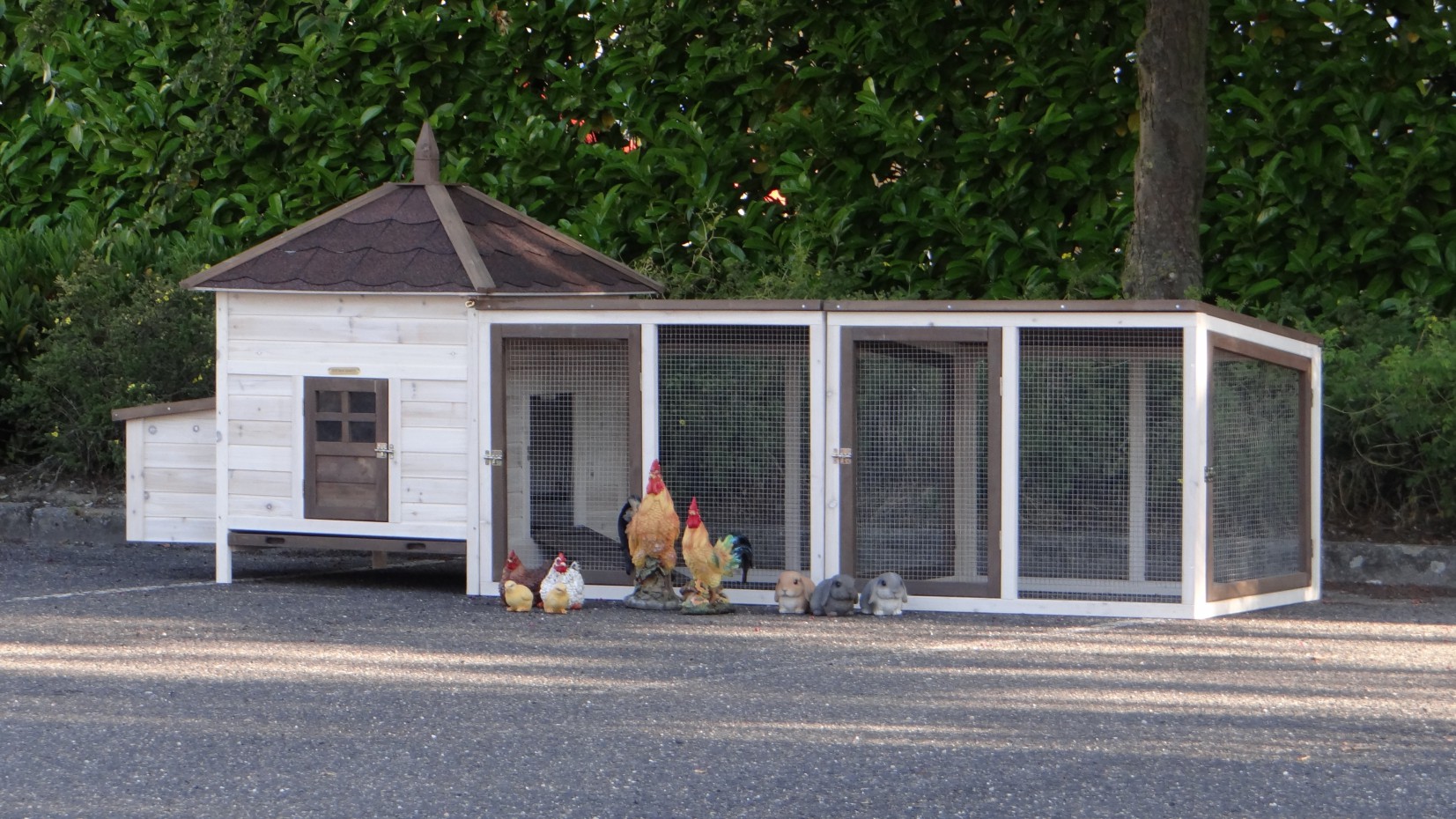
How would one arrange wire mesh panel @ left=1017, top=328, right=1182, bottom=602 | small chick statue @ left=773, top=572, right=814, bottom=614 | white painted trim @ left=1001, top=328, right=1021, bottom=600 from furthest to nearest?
small chick statue @ left=773, top=572, right=814, bottom=614
white painted trim @ left=1001, top=328, right=1021, bottom=600
wire mesh panel @ left=1017, top=328, right=1182, bottom=602

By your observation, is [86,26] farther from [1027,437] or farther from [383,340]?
[1027,437]

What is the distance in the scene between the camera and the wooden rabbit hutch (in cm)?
731

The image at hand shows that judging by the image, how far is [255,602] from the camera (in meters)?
7.67

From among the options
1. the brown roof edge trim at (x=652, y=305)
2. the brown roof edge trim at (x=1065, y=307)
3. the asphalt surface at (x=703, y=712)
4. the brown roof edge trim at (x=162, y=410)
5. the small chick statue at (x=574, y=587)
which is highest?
the brown roof edge trim at (x=652, y=305)

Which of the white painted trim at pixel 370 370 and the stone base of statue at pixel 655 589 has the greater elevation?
the white painted trim at pixel 370 370

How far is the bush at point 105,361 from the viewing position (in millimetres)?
10438

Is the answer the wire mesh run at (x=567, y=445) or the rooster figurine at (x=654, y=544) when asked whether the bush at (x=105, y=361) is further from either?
the rooster figurine at (x=654, y=544)

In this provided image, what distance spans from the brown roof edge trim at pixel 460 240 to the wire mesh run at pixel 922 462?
1.82 meters

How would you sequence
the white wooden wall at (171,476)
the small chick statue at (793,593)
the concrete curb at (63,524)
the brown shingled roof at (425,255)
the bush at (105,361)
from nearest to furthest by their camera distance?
the small chick statue at (793,593) < the brown shingled roof at (425,255) < the white wooden wall at (171,476) < the concrete curb at (63,524) < the bush at (105,361)

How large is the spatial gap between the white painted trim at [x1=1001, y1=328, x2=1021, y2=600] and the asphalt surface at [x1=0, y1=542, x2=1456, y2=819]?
1.46 feet

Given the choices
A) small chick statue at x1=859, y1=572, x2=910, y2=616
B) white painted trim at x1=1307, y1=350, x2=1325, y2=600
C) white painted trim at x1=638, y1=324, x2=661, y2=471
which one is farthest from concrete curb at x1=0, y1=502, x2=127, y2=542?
white painted trim at x1=1307, y1=350, x2=1325, y2=600

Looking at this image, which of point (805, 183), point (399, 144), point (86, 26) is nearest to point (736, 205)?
point (805, 183)

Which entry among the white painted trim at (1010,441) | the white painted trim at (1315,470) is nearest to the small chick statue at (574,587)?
the white painted trim at (1010,441)

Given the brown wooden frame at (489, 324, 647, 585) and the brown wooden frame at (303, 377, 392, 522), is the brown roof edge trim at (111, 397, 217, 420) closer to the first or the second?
the brown wooden frame at (303, 377, 392, 522)
